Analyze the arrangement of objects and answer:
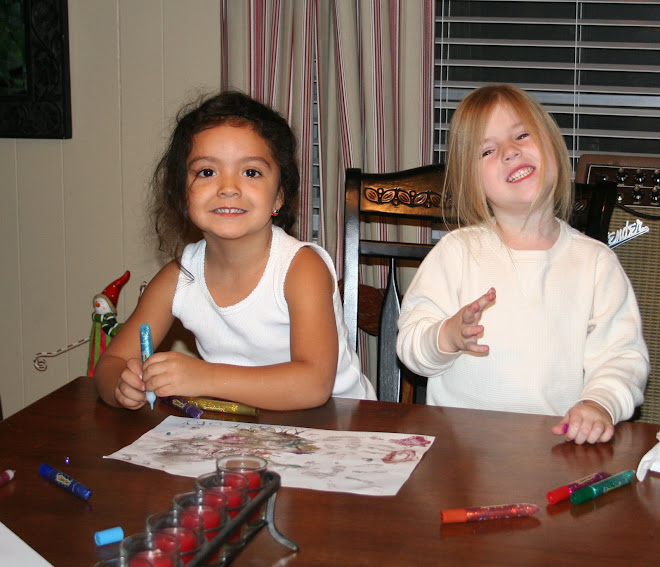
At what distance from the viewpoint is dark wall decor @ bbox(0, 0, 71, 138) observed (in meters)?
2.54

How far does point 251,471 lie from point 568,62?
7.31 feet

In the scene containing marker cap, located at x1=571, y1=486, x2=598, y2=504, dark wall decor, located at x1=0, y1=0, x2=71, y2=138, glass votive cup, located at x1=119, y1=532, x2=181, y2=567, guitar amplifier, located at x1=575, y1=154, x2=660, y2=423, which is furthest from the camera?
dark wall decor, located at x1=0, y1=0, x2=71, y2=138

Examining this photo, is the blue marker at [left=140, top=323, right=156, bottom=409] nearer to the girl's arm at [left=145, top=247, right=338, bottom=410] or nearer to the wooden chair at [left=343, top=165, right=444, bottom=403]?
the girl's arm at [left=145, top=247, right=338, bottom=410]

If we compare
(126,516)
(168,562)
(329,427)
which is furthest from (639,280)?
(168,562)

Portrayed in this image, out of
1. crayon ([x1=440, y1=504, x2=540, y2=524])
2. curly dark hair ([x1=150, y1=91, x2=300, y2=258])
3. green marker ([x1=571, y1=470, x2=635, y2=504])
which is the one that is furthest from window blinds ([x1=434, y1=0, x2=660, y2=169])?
crayon ([x1=440, y1=504, x2=540, y2=524])

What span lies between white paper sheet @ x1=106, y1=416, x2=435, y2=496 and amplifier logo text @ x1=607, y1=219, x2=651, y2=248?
960mm

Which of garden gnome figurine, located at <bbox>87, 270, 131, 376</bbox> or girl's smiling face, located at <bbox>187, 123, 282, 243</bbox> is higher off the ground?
girl's smiling face, located at <bbox>187, 123, 282, 243</bbox>

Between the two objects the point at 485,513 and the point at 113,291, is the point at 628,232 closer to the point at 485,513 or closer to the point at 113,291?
the point at 485,513

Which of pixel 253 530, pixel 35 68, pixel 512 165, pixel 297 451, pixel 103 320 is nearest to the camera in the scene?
pixel 253 530

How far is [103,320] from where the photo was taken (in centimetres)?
227

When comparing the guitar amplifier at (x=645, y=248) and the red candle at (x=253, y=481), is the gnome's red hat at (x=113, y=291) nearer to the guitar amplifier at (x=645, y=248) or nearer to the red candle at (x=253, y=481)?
the guitar amplifier at (x=645, y=248)

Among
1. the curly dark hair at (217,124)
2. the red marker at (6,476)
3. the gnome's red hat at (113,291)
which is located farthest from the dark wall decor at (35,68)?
the red marker at (6,476)

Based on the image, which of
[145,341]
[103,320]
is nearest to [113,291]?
[103,320]

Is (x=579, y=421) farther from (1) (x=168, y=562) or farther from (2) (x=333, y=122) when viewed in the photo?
(2) (x=333, y=122)
